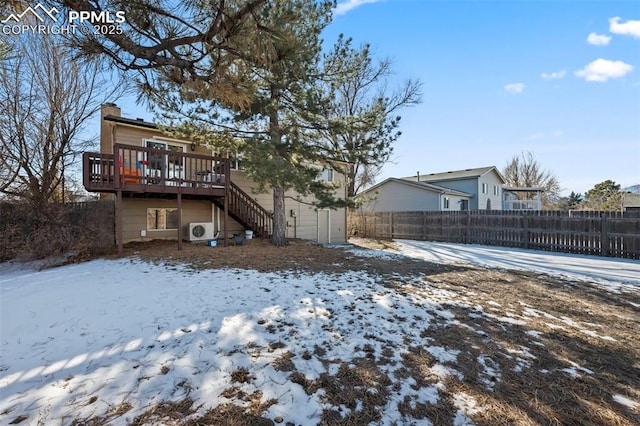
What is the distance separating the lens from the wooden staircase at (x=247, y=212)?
10.9 metres

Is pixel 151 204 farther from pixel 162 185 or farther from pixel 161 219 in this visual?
pixel 162 185

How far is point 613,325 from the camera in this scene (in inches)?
156

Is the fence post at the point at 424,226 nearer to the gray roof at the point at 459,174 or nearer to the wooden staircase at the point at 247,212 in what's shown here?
the wooden staircase at the point at 247,212

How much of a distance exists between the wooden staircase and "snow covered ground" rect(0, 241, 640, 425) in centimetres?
528

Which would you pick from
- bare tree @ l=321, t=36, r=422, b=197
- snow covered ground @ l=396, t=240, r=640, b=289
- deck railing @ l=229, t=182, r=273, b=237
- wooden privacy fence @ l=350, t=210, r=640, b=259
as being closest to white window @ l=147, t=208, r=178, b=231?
deck railing @ l=229, t=182, r=273, b=237

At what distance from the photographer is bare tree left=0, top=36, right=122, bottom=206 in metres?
9.02

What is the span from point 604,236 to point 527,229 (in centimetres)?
246

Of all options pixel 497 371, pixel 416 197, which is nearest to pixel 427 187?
pixel 416 197

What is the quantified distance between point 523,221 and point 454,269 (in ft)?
24.8

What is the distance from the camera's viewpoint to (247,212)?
11102 mm

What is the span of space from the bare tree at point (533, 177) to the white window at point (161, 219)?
117 ft

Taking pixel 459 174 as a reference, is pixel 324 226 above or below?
below

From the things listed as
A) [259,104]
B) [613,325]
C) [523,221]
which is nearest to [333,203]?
[259,104]

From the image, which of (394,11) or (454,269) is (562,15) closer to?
(394,11)
